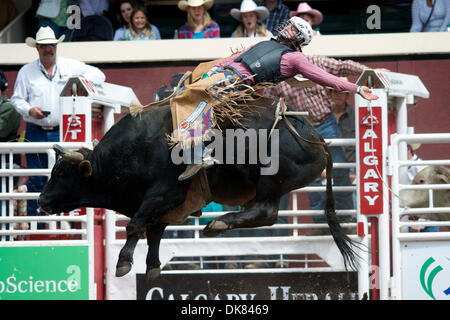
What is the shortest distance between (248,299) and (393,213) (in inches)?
57.1

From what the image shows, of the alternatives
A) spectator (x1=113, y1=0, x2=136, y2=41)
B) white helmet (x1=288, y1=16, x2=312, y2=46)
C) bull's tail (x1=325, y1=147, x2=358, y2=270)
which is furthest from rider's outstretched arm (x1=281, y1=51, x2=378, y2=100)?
spectator (x1=113, y1=0, x2=136, y2=41)

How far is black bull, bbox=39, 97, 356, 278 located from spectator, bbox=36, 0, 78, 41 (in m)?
4.63

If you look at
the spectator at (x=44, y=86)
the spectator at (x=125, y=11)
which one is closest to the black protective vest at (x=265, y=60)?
the spectator at (x=44, y=86)

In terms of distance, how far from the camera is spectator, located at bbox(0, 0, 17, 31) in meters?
11.4

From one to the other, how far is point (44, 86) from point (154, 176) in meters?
2.73

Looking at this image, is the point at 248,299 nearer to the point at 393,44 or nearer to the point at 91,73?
the point at 91,73

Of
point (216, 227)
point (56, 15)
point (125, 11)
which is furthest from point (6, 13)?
point (216, 227)

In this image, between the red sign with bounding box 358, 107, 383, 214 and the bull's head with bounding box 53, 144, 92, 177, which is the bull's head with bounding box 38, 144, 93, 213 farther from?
the red sign with bounding box 358, 107, 383, 214

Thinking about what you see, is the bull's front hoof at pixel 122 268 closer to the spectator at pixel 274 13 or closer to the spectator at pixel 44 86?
the spectator at pixel 44 86

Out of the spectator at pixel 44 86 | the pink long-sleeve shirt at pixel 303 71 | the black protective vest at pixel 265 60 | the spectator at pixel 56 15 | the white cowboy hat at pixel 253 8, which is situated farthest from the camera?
the spectator at pixel 56 15

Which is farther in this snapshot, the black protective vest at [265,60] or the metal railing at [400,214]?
the metal railing at [400,214]

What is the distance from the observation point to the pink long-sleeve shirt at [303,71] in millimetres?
5680

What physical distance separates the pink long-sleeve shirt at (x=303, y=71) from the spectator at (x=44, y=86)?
2.43m

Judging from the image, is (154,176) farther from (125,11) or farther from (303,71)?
(125,11)
